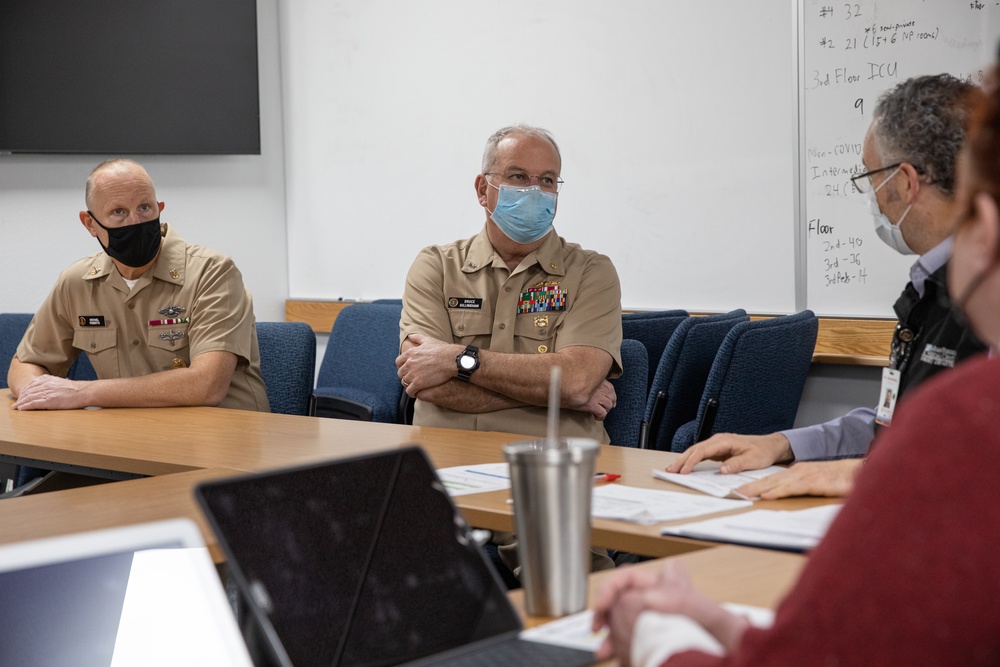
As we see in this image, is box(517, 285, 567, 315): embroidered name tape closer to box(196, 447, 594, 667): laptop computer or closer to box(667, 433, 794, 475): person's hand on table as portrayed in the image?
box(667, 433, 794, 475): person's hand on table

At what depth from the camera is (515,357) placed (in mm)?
2836

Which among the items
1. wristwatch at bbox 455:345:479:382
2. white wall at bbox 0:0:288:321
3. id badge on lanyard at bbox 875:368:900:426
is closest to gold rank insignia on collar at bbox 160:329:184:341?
wristwatch at bbox 455:345:479:382

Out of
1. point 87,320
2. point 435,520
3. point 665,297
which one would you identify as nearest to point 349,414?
point 87,320

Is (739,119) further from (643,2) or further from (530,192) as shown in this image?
(530,192)

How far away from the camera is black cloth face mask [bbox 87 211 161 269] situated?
3.37 metres

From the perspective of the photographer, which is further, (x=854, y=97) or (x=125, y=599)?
(x=854, y=97)

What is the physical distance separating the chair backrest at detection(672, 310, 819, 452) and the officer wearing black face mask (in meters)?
1.39

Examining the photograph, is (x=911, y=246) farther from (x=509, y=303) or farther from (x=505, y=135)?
(x=505, y=135)

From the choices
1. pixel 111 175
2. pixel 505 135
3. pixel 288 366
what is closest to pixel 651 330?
pixel 505 135

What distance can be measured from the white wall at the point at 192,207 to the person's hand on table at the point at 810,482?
13.6 feet

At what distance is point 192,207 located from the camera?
5582mm

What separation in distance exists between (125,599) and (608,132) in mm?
4150

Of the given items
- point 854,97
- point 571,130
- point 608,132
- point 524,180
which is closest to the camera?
point 524,180

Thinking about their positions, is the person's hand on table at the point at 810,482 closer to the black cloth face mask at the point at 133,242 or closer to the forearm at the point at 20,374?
the black cloth face mask at the point at 133,242
